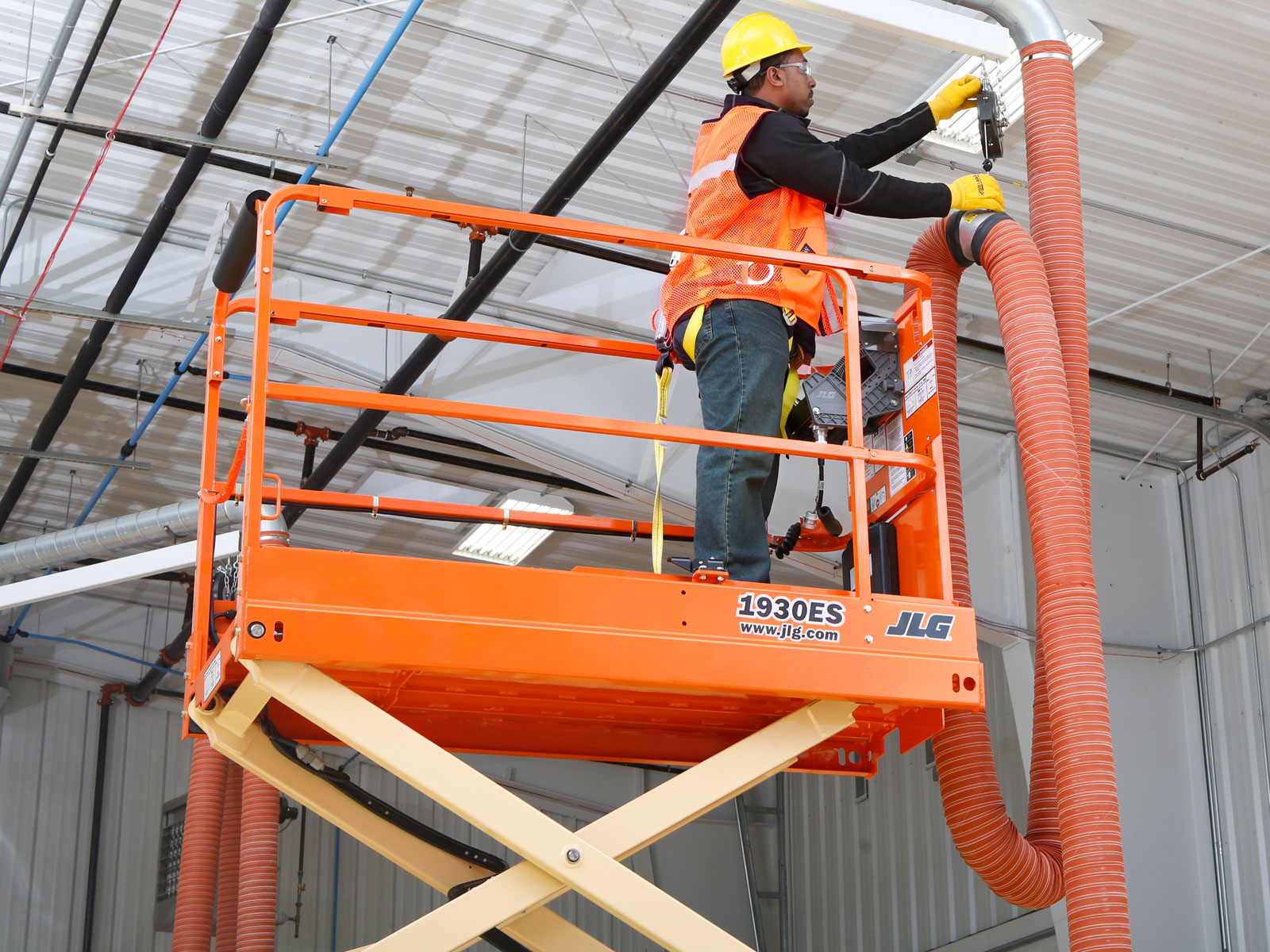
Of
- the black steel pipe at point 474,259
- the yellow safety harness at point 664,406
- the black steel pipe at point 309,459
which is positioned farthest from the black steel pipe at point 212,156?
the yellow safety harness at point 664,406

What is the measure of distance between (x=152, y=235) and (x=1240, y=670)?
11.2m

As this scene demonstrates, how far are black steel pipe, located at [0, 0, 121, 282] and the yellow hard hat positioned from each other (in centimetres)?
528

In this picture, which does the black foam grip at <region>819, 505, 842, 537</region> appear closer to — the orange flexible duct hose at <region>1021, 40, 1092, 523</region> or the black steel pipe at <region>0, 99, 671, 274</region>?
the orange flexible duct hose at <region>1021, 40, 1092, 523</region>

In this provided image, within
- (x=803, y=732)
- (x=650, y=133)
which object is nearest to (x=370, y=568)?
(x=803, y=732)

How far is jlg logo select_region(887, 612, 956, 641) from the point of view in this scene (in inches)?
210

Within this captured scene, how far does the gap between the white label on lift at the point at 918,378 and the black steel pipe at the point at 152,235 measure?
5.33 metres

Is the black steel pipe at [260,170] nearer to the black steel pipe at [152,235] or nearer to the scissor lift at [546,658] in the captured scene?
the black steel pipe at [152,235]

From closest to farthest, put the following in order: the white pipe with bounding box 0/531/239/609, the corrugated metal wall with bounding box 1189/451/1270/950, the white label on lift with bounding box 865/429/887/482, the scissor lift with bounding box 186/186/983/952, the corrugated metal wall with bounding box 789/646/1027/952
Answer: the scissor lift with bounding box 186/186/983/952 < the white label on lift with bounding box 865/429/887/482 < the white pipe with bounding box 0/531/239/609 < the corrugated metal wall with bounding box 1189/451/1270/950 < the corrugated metal wall with bounding box 789/646/1027/952

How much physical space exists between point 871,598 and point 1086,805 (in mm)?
1371

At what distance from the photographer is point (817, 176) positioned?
5820 millimetres

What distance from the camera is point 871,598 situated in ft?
17.4

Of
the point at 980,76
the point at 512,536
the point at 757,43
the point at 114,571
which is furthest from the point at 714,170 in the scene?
the point at 512,536

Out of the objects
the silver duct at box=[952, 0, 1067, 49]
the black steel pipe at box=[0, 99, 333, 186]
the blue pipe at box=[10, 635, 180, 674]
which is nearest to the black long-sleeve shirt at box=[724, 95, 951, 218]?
the silver duct at box=[952, 0, 1067, 49]

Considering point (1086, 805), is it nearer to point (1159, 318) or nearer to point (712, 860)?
point (1159, 318)
